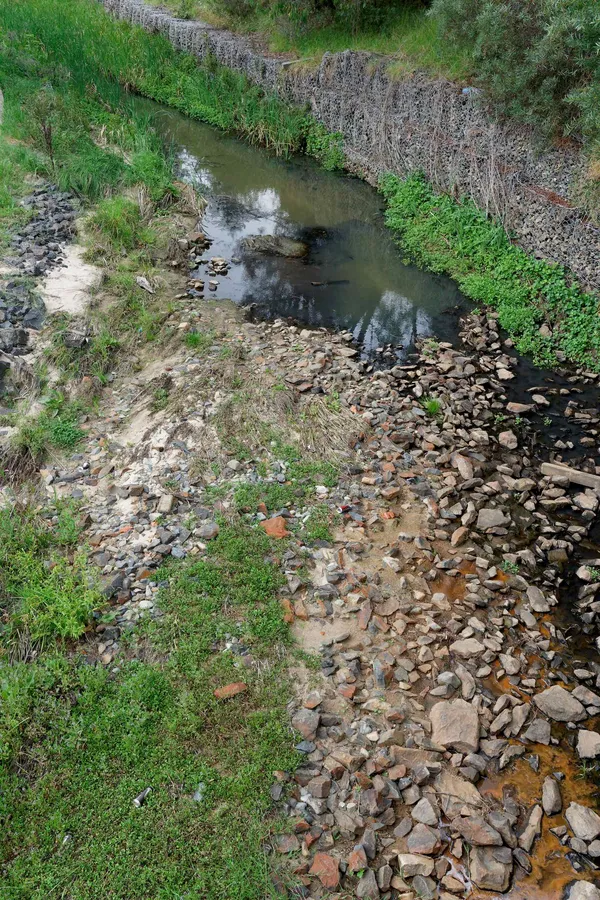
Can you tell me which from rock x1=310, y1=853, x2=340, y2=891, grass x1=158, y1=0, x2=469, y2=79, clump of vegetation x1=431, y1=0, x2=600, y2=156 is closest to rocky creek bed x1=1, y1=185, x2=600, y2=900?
rock x1=310, y1=853, x2=340, y2=891

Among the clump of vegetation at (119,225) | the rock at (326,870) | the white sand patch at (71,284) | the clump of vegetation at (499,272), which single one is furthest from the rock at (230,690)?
the clump of vegetation at (119,225)

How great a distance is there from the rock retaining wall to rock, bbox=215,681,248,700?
7.09 m

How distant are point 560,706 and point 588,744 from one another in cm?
27

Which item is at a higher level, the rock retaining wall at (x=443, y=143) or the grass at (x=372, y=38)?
the grass at (x=372, y=38)

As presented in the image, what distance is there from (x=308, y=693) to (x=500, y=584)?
1923mm

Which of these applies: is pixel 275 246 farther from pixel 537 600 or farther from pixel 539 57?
pixel 537 600

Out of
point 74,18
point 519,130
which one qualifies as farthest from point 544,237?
point 74,18

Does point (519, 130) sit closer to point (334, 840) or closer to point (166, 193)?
point (166, 193)

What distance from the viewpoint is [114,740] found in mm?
3623

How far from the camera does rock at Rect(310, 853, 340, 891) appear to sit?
124 inches

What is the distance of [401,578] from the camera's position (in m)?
4.86

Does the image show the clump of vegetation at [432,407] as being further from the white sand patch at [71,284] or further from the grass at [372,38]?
the grass at [372,38]

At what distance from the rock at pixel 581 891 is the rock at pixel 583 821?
25 cm

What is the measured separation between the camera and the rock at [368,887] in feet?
10.2
